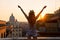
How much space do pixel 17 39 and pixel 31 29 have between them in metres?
1.72

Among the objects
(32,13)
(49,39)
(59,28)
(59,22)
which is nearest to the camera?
(32,13)

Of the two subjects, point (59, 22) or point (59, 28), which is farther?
point (59, 22)

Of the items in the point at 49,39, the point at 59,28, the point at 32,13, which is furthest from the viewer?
the point at 59,28

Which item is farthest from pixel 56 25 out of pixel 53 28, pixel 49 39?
pixel 49 39

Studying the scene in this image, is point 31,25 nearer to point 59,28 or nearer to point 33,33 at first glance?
point 33,33

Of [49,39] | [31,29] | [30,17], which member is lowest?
[49,39]

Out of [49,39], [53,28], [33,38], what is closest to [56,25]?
[53,28]

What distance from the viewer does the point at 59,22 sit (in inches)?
830

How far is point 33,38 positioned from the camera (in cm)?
531

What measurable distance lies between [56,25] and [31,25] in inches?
604

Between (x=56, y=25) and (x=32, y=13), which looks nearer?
(x=32, y=13)

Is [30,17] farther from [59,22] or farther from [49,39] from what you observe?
[59,22]

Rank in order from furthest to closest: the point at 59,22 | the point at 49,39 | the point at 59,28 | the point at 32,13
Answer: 1. the point at 59,22
2. the point at 59,28
3. the point at 49,39
4. the point at 32,13

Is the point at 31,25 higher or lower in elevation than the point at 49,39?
higher
